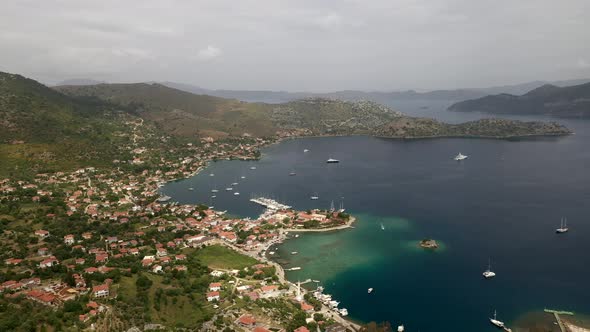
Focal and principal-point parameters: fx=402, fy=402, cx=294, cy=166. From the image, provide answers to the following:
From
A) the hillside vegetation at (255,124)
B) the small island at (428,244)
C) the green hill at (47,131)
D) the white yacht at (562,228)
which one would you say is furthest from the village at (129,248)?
the hillside vegetation at (255,124)

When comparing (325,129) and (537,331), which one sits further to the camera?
(325,129)

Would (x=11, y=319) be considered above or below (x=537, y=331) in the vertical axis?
above

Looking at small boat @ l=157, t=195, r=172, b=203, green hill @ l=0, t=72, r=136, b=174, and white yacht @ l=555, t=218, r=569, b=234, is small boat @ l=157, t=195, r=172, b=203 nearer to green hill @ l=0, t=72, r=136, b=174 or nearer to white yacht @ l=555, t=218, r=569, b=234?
green hill @ l=0, t=72, r=136, b=174

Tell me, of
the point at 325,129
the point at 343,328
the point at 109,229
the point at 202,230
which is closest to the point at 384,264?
the point at 343,328

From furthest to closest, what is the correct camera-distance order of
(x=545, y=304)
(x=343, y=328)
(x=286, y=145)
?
(x=286, y=145) < (x=545, y=304) < (x=343, y=328)

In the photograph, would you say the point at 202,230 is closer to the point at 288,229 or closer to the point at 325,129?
the point at 288,229

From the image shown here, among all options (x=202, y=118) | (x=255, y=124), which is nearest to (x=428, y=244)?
(x=255, y=124)

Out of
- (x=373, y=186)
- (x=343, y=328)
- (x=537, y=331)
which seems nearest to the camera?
(x=537, y=331)
